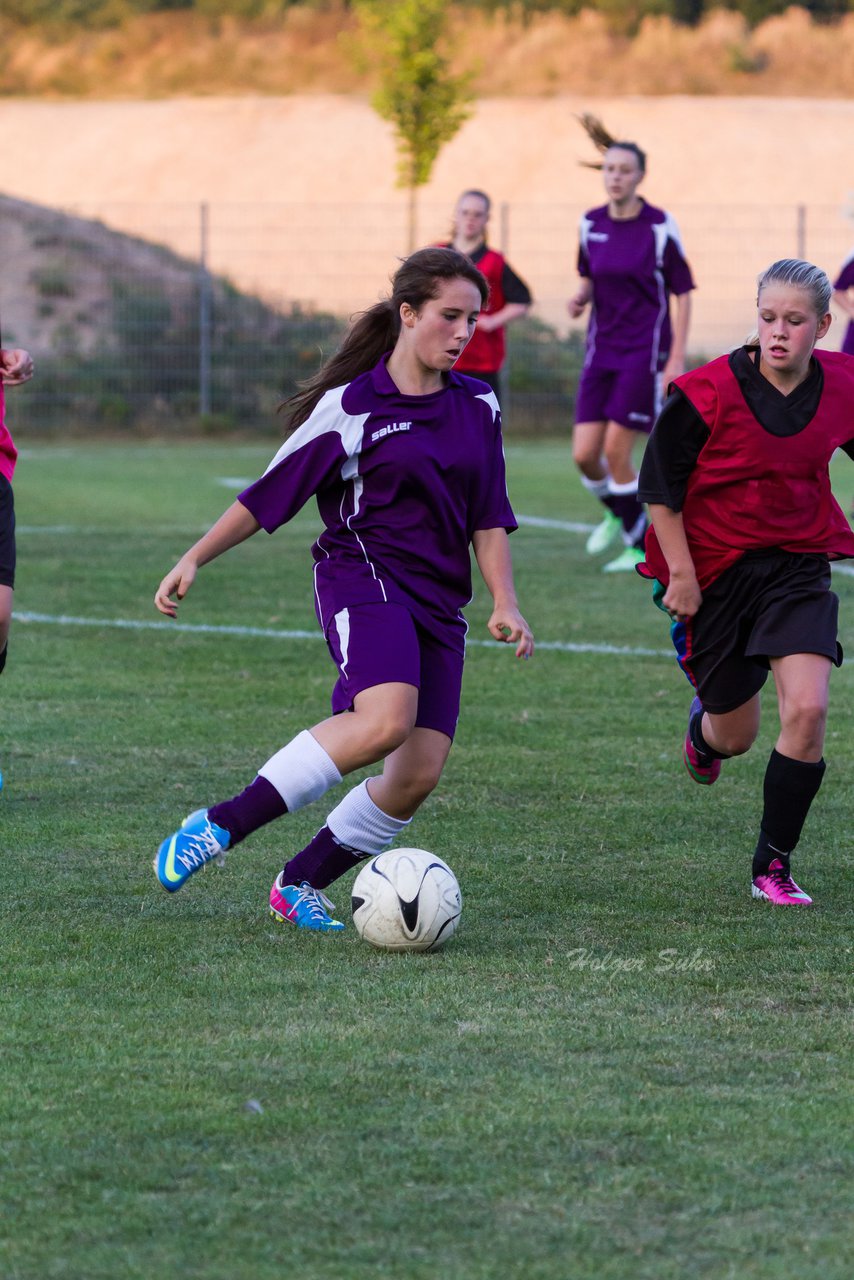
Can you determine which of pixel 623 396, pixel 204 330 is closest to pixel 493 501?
pixel 623 396

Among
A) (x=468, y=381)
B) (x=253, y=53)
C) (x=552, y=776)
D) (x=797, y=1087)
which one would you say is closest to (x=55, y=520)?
(x=552, y=776)

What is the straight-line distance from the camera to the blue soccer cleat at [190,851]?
13.4 ft

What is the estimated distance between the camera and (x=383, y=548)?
166 inches

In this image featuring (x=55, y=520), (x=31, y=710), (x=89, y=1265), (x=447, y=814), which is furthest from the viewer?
(x=55, y=520)

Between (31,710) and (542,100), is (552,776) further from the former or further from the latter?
(542,100)

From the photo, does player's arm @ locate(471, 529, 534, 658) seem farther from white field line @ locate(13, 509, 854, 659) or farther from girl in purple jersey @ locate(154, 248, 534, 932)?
white field line @ locate(13, 509, 854, 659)

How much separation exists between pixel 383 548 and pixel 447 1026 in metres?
1.18

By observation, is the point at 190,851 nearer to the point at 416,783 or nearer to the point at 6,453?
the point at 416,783

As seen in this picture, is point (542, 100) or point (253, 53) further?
point (253, 53)

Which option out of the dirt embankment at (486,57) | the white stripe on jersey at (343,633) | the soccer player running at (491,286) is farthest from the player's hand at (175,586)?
the dirt embankment at (486,57)

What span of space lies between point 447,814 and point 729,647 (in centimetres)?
111

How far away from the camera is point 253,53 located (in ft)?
168

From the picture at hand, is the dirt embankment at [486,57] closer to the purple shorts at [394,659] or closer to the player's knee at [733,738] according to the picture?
the player's knee at [733,738]

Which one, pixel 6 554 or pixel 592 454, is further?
pixel 592 454
